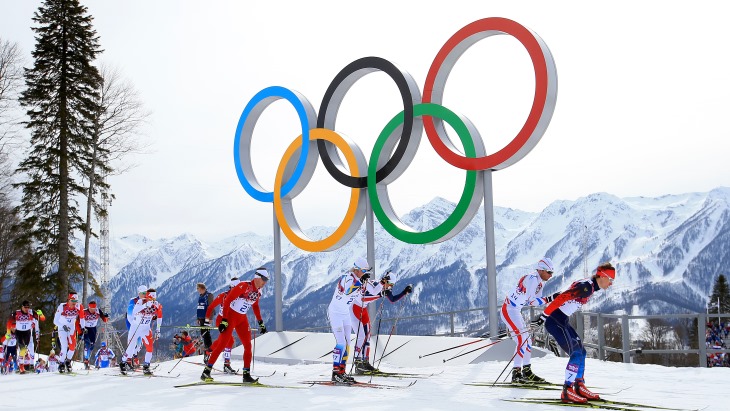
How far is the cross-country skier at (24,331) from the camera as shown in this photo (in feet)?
65.1

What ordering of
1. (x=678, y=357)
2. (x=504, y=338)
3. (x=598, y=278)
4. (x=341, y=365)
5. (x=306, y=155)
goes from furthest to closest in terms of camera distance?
(x=678, y=357) < (x=306, y=155) < (x=504, y=338) < (x=341, y=365) < (x=598, y=278)

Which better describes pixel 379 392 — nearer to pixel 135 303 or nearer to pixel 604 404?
pixel 604 404

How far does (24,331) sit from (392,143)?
11.1 m

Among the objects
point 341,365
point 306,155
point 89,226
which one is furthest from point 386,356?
point 89,226

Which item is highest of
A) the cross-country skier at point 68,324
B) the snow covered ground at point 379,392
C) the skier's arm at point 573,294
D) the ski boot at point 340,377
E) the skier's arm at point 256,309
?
the skier's arm at point 573,294

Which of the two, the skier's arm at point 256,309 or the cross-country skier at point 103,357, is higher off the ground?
the skier's arm at point 256,309

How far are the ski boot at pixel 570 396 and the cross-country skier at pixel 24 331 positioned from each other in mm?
15043

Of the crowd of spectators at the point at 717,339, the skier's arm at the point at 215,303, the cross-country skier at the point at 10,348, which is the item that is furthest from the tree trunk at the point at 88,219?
the crowd of spectators at the point at 717,339

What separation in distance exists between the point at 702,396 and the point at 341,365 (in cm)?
562

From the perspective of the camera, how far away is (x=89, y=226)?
113 ft

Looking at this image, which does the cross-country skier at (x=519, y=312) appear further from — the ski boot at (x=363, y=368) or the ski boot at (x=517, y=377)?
the ski boot at (x=363, y=368)

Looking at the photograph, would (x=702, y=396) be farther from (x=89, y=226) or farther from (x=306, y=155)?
A: (x=89, y=226)

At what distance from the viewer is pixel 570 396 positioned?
9.95 meters

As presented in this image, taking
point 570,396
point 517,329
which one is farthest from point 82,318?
point 570,396
